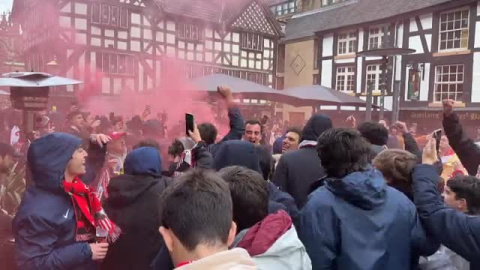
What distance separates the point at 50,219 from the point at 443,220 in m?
1.77

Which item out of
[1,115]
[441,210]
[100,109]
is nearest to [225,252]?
[441,210]

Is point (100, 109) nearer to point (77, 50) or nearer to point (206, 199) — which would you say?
point (77, 50)

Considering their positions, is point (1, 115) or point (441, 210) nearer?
point (441, 210)

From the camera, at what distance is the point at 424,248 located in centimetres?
189

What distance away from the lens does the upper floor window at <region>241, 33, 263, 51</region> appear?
1870 centimetres

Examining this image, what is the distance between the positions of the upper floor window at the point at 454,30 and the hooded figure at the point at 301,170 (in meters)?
15.1

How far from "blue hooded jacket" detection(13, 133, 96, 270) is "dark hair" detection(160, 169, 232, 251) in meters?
0.99

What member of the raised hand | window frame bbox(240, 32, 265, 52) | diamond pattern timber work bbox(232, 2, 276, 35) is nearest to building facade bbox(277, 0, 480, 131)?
diamond pattern timber work bbox(232, 2, 276, 35)

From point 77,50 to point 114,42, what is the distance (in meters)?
1.37

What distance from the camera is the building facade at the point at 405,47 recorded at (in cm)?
1553

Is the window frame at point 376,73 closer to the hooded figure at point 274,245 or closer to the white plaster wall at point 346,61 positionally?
the white plaster wall at point 346,61

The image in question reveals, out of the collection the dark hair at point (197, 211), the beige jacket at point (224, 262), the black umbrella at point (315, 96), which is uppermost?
the black umbrella at point (315, 96)

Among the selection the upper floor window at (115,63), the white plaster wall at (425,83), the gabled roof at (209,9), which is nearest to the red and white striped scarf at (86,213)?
the upper floor window at (115,63)

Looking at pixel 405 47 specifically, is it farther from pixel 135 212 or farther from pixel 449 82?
pixel 135 212
